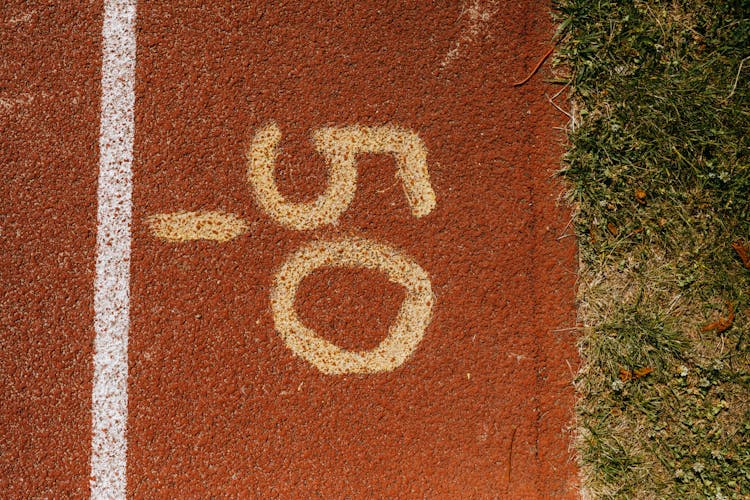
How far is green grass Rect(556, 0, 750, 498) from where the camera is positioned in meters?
2.43

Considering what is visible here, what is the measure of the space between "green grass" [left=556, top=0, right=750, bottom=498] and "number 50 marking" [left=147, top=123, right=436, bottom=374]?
797 mm

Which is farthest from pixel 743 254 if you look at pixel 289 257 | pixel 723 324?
pixel 289 257

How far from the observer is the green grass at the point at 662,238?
2.43 metres

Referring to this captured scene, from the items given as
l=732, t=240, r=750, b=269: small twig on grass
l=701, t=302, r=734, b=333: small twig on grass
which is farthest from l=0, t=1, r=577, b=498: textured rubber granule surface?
l=732, t=240, r=750, b=269: small twig on grass

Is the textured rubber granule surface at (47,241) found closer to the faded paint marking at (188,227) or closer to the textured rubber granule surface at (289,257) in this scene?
the textured rubber granule surface at (289,257)

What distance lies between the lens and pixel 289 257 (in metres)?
2.41

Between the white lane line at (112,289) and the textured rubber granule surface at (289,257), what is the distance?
5cm

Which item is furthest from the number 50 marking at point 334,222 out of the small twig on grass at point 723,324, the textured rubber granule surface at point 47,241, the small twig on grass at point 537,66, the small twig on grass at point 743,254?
the small twig on grass at point 743,254

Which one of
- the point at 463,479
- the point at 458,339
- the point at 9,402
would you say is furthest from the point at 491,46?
the point at 9,402

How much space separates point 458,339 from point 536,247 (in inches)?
23.2

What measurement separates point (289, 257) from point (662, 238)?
5.96ft

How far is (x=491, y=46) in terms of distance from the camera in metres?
2.52

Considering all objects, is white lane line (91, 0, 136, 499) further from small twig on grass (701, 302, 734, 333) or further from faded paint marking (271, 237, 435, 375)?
small twig on grass (701, 302, 734, 333)

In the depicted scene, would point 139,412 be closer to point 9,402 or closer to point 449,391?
point 9,402
